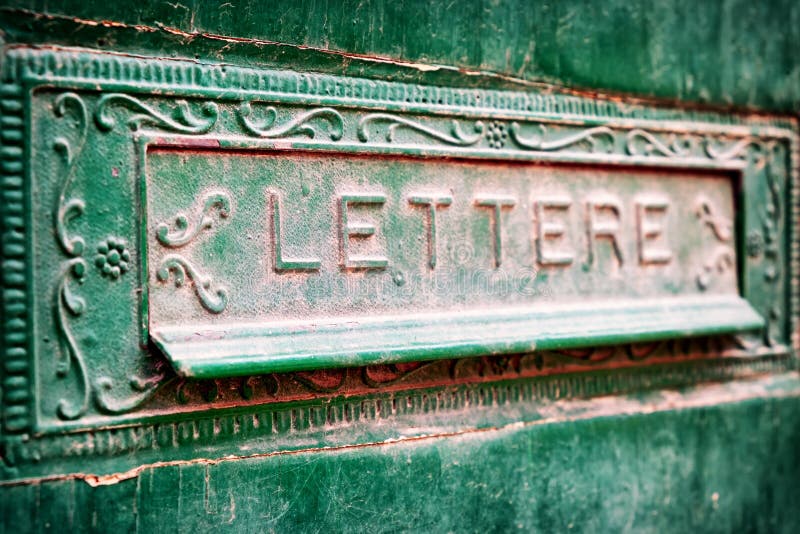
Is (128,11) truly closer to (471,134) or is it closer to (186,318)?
(186,318)

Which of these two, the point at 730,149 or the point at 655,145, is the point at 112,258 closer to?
the point at 655,145

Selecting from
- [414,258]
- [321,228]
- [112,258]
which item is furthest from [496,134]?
[112,258]

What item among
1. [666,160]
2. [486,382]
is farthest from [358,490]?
[666,160]

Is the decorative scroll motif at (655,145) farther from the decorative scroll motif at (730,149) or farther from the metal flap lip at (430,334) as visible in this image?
the metal flap lip at (430,334)

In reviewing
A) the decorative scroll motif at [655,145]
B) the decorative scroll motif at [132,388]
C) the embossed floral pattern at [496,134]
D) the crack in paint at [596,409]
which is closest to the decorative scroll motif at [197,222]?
the decorative scroll motif at [132,388]

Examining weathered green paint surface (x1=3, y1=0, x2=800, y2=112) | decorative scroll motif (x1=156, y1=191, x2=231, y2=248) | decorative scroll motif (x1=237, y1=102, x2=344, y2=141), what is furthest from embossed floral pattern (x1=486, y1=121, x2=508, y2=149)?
decorative scroll motif (x1=156, y1=191, x2=231, y2=248)

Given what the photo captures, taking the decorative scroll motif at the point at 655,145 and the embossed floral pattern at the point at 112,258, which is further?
the decorative scroll motif at the point at 655,145
